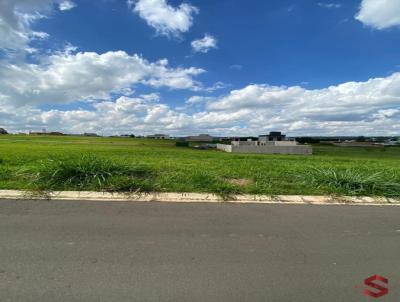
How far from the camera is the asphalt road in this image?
2807mm

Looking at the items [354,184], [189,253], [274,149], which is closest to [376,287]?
[189,253]

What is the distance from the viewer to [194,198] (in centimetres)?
617

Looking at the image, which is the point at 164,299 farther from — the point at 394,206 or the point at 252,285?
the point at 394,206

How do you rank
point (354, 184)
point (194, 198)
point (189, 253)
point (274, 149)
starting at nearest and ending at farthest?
point (189, 253) < point (194, 198) < point (354, 184) < point (274, 149)

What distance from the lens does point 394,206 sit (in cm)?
623

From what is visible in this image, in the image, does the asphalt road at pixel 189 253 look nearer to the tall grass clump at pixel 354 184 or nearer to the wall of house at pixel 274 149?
the tall grass clump at pixel 354 184

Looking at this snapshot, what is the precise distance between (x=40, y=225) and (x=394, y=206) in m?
7.22

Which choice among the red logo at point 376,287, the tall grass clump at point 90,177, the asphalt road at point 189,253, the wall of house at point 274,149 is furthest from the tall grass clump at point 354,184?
the wall of house at point 274,149

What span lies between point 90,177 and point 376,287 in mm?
6264

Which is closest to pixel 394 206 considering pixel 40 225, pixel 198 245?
pixel 198 245

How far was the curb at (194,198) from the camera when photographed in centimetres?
592

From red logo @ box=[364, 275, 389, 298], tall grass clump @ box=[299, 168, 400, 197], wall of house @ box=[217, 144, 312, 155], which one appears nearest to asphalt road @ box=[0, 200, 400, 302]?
red logo @ box=[364, 275, 389, 298]

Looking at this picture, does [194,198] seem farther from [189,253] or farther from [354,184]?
[354,184]

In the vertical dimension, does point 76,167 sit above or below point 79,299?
above
